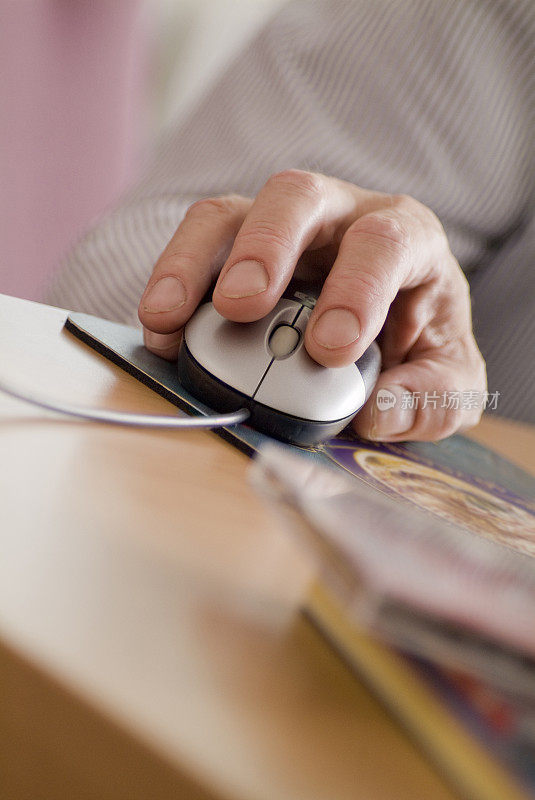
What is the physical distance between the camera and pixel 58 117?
56.1 inches

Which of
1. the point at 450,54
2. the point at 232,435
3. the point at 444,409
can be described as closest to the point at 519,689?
the point at 232,435

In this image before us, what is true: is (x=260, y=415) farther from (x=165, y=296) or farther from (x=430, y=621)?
(x=430, y=621)

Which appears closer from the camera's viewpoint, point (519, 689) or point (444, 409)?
point (519, 689)

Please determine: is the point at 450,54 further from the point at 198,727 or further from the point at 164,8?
the point at 164,8

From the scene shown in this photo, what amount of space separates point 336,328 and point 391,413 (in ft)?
0.32

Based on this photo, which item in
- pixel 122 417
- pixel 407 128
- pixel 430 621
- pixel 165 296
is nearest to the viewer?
pixel 430 621

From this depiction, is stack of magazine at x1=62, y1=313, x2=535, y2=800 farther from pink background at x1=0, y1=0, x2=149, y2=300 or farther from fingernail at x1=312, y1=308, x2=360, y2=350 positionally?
pink background at x1=0, y1=0, x2=149, y2=300

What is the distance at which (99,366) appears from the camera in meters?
0.38

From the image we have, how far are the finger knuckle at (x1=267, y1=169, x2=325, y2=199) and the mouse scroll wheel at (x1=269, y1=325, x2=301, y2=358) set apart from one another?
11cm

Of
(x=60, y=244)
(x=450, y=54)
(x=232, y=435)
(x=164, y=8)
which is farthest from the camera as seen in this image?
(x=164, y=8)

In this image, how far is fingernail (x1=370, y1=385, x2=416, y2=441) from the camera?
42 cm

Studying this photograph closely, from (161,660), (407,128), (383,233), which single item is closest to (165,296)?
(383,233)

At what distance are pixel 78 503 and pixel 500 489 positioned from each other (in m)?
0.28

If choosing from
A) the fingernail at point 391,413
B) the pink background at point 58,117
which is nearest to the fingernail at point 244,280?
the fingernail at point 391,413
